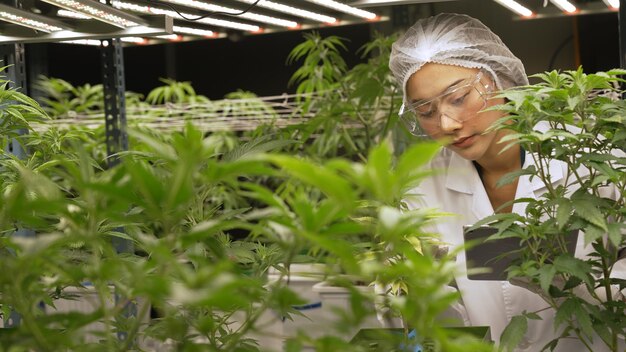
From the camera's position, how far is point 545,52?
18.0ft

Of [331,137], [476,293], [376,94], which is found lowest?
[476,293]

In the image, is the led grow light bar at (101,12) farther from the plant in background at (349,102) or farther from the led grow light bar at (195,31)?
the plant in background at (349,102)

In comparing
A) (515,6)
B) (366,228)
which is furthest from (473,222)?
(366,228)

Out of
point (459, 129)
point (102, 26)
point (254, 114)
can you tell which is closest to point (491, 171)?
point (459, 129)

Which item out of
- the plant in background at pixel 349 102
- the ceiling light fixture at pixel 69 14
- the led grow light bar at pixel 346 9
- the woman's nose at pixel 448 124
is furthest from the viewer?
the plant in background at pixel 349 102

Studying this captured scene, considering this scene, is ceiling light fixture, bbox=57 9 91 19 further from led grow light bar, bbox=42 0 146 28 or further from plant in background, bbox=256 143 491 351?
plant in background, bbox=256 143 491 351

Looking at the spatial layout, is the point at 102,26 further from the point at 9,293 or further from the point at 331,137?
the point at 331,137

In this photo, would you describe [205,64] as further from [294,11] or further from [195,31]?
[294,11]

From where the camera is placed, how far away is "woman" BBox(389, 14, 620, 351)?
2271 millimetres

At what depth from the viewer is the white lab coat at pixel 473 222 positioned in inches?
92.1

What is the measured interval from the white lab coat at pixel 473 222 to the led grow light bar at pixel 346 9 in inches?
18.5

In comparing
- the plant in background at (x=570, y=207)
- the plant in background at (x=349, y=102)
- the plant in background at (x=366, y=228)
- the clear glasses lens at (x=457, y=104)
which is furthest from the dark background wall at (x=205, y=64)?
the plant in background at (x=366, y=228)

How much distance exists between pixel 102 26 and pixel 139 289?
4.13 ft

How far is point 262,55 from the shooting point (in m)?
6.12
